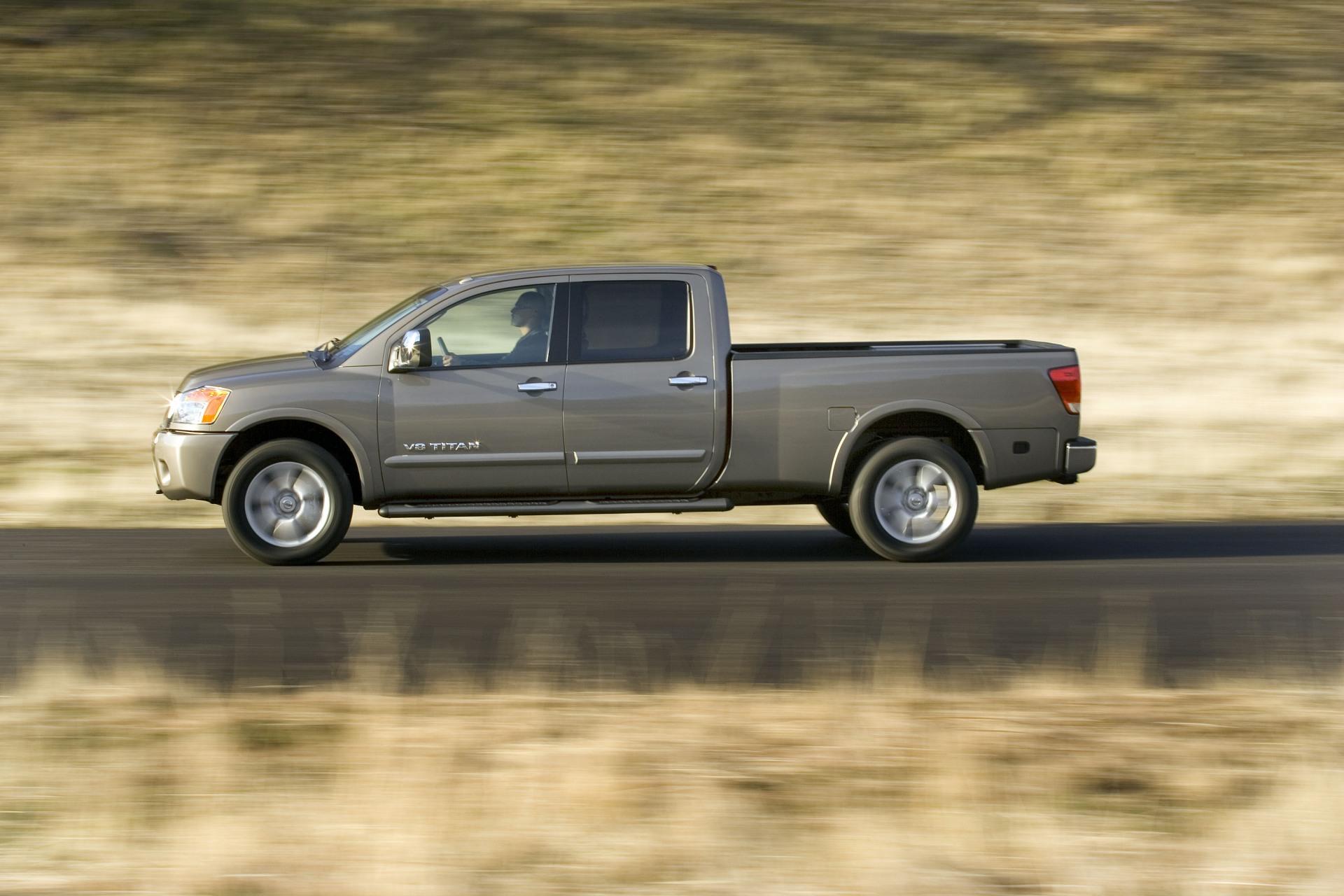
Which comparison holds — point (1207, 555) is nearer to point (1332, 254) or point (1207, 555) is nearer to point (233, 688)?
point (233, 688)

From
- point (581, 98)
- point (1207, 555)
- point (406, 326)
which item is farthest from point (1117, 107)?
point (406, 326)

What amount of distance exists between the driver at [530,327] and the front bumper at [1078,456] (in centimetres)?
333

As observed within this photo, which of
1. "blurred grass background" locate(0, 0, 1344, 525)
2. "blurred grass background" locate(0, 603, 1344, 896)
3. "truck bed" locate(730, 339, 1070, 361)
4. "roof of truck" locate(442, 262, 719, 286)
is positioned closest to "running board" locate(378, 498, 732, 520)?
"truck bed" locate(730, 339, 1070, 361)

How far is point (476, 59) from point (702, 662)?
2060 centimetres

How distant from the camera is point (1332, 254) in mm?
22484

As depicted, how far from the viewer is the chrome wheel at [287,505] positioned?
9828mm

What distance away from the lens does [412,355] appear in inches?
387

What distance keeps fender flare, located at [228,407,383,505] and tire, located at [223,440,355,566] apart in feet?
0.41

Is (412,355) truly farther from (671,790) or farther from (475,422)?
(671,790)

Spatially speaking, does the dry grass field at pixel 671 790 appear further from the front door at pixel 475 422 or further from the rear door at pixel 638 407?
the rear door at pixel 638 407

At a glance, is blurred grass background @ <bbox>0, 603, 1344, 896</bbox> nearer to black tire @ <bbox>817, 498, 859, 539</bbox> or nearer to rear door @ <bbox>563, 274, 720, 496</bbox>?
rear door @ <bbox>563, 274, 720, 496</bbox>

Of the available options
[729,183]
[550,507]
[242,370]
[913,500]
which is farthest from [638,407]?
[729,183]

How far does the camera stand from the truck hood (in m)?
9.89

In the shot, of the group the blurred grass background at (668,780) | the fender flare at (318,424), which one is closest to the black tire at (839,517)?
→ the fender flare at (318,424)
